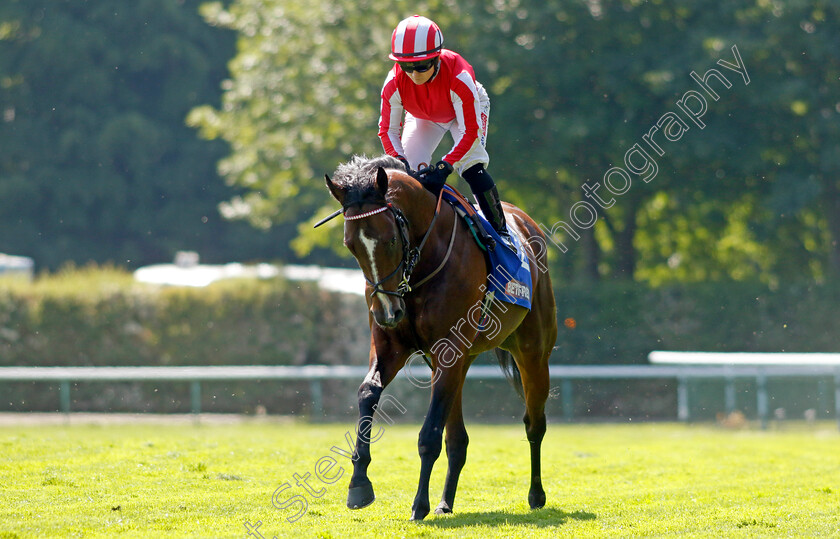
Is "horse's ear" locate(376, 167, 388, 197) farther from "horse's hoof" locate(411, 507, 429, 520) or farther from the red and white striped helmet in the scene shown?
"horse's hoof" locate(411, 507, 429, 520)

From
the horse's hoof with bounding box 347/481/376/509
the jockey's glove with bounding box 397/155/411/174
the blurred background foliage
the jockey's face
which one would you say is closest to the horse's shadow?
the horse's hoof with bounding box 347/481/376/509

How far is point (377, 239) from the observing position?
5.93 m

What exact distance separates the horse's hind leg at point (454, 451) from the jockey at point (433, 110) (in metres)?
1.31

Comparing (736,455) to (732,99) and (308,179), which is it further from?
(308,179)

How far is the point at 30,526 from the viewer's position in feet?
19.0

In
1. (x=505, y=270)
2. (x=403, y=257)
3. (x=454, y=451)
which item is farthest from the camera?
(x=505, y=270)

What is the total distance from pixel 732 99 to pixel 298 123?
8.65m

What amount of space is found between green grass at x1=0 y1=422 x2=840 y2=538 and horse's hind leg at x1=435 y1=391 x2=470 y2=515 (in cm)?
15

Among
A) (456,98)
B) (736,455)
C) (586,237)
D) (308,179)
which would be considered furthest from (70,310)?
(456,98)

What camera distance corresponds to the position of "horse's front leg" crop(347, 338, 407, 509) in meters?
5.93

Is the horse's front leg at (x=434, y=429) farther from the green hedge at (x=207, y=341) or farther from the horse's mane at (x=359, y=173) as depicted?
the green hedge at (x=207, y=341)

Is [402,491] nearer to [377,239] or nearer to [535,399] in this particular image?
[535,399]

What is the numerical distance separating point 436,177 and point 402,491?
249 centimetres

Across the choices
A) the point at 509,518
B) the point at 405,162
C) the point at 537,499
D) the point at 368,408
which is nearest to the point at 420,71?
the point at 405,162
